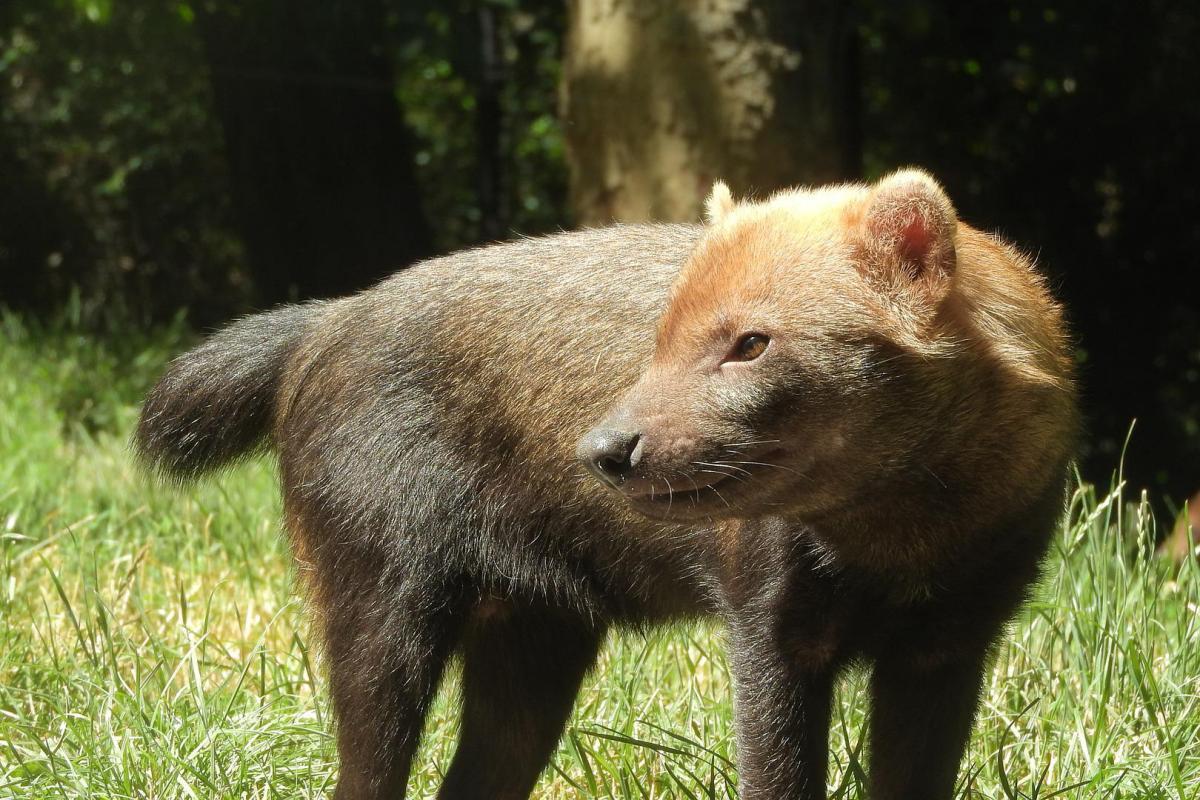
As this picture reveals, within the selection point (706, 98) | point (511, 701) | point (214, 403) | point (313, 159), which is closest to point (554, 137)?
point (313, 159)

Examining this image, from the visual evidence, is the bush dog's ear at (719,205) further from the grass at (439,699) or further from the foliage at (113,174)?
the foliage at (113,174)

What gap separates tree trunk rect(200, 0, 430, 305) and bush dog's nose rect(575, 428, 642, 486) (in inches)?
273

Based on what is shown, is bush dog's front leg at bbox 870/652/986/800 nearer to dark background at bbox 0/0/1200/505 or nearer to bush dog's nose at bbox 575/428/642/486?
bush dog's nose at bbox 575/428/642/486

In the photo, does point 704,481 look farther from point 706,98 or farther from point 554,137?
point 554,137

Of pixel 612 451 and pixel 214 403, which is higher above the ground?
pixel 612 451

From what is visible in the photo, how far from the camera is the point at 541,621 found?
397cm

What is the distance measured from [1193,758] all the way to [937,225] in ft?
5.30

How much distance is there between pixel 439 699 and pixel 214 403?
1193 millimetres

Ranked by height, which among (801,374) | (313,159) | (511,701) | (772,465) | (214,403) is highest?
(801,374)

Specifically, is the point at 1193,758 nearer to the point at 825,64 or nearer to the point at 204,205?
the point at 825,64

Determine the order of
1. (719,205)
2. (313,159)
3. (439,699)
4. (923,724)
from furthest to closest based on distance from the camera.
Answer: (313,159), (439,699), (719,205), (923,724)

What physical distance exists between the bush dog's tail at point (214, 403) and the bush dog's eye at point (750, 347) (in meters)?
1.58

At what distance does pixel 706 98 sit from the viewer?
6.38m

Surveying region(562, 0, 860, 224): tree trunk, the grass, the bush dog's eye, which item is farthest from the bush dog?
region(562, 0, 860, 224): tree trunk
